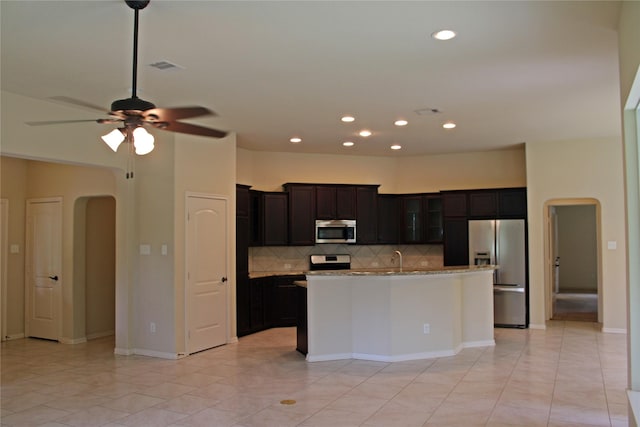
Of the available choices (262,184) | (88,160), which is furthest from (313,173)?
(88,160)

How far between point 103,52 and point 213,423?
315 centimetres

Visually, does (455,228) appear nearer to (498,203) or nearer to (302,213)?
(498,203)

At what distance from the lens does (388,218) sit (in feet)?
32.0

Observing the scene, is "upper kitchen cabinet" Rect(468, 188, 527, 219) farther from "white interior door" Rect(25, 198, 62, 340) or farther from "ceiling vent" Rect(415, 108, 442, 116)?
"white interior door" Rect(25, 198, 62, 340)

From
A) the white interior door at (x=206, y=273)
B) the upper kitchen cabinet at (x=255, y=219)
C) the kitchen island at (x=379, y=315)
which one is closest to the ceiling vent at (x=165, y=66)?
the white interior door at (x=206, y=273)

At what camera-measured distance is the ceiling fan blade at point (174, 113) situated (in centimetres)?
331

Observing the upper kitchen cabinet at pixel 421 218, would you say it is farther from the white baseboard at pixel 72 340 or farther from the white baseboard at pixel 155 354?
the white baseboard at pixel 72 340

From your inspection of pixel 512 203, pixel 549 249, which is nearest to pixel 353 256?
pixel 512 203

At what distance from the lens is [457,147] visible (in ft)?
29.7

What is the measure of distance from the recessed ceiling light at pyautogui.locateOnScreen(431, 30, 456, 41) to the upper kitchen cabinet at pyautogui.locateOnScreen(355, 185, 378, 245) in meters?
5.56

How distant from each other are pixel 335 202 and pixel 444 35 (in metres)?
5.57

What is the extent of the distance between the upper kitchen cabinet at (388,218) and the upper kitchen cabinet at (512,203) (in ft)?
6.12

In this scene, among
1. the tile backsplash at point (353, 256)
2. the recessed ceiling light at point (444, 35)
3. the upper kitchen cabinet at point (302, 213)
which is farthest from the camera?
the tile backsplash at point (353, 256)

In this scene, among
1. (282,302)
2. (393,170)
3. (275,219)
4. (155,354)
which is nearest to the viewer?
(155,354)
